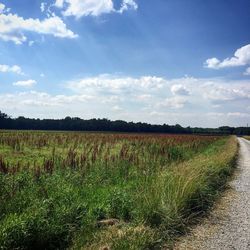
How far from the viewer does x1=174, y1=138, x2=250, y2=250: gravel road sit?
6.53 meters

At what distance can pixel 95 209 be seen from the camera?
7.91 m

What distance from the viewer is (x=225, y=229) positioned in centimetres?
750

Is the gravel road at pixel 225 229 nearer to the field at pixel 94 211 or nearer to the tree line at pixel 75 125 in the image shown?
the field at pixel 94 211

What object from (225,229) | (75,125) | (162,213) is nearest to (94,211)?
(162,213)

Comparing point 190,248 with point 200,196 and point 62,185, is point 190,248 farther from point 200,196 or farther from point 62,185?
point 62,185

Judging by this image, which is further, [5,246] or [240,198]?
[240,198]

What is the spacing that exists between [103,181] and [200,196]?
10.9 ft

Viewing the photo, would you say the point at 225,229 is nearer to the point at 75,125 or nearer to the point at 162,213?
the point at 162,213

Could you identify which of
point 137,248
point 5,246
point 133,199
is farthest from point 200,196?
point 5,246

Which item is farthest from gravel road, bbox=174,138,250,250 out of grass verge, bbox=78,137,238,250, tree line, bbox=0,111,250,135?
tree line, bbox=0,111,250,135

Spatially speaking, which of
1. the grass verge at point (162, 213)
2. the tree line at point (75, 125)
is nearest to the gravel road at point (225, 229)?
the grass verge at point (162, 213)

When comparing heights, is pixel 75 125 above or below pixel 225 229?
above

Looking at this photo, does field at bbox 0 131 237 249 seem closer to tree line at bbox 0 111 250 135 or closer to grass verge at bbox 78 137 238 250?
grass verge at bbox 78 137 238 250

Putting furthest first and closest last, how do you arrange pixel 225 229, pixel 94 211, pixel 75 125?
pixel 75 125 < pixel 94 211 < pixel 225 229
